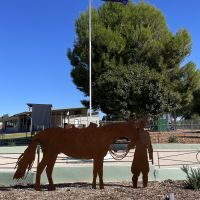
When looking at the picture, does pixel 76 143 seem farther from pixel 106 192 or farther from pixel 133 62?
pixel 133 62

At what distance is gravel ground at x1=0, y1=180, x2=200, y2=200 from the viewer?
364 inches

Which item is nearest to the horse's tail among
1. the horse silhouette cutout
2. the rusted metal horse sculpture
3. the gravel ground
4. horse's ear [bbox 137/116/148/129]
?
the rusted metal horse sculpture

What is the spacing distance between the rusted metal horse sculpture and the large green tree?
22943mm

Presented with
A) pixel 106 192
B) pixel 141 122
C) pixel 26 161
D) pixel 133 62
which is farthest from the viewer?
pixel 133 62

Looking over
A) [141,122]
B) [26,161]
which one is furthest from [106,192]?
[26,161]

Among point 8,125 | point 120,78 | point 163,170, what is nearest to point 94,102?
point 120,78

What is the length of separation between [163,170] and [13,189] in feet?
13.4

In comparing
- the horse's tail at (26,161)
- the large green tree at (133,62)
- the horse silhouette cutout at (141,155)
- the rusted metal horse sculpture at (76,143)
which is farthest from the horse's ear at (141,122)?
the large green tree at (133,62)

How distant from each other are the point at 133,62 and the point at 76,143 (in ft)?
94.4

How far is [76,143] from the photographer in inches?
414

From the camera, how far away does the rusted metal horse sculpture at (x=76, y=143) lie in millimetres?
10430

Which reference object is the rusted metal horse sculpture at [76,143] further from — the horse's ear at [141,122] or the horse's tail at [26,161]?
the horse's ear at [141,122]

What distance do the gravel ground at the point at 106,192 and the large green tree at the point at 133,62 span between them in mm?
22735

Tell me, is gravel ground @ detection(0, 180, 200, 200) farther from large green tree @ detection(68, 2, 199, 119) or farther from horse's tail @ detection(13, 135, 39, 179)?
large green tree @ detection(68, 2, 199, 119)
